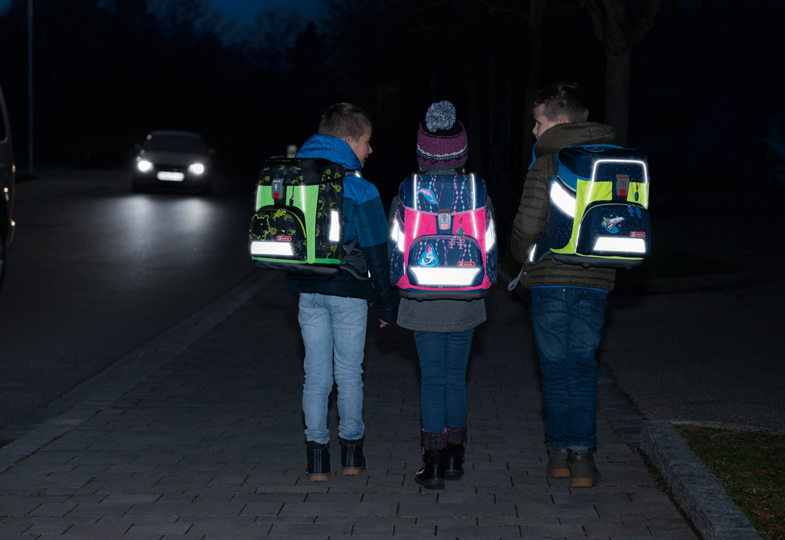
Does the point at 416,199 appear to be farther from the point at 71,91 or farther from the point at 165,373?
the point at 71,91

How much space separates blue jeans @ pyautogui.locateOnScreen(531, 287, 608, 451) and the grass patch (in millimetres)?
620

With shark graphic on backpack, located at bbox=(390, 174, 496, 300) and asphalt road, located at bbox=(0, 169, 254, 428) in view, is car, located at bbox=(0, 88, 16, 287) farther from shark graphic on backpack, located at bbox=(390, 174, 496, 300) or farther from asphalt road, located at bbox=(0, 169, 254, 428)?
shark graphic on backpack, located at bbox=(390, 174, 496, 300)

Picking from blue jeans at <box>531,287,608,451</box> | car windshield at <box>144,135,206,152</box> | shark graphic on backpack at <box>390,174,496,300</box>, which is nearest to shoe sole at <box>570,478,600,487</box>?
blue jeans at <box>531,287,608,451</box>

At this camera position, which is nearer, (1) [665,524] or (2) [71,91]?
(1) [665,524]

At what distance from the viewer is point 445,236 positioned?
187 inches

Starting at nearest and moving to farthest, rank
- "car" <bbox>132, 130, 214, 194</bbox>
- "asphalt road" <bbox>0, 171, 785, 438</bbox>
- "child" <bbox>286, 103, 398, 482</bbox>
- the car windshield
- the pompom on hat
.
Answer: the pompom on hat → "child" <bbox>286, 103, 398, 482</bbox> → "asphalt road" <bbox>0, 171, 785, 438</bbox> → "car" <bbox>132, 130, 214, 194</bbox> → the car windshield

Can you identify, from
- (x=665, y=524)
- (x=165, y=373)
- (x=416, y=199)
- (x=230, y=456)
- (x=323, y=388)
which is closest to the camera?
(x=665, y=524)

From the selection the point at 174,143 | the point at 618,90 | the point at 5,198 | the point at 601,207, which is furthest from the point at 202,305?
the point at 174,143

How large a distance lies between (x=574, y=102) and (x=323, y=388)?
1.73 meters

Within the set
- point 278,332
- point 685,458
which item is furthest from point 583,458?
point 278,332

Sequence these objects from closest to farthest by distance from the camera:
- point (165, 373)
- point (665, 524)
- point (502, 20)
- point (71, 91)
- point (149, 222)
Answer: point (665, 524), point (165, 373), point (149, 222), point (502, 20), point (71, 91)

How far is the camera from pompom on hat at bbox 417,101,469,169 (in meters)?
4.82

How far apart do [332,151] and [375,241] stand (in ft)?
1.46

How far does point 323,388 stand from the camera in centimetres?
517
